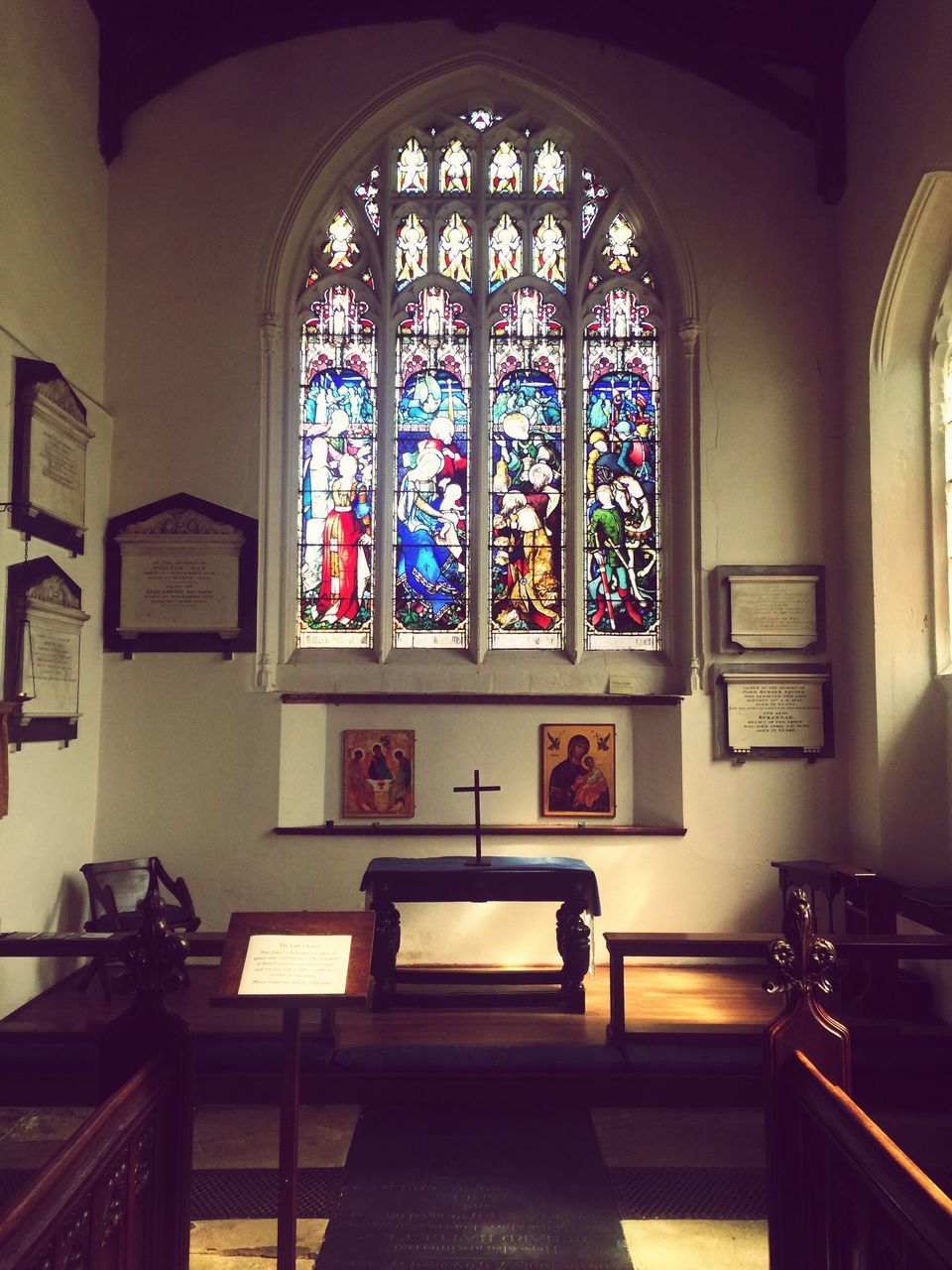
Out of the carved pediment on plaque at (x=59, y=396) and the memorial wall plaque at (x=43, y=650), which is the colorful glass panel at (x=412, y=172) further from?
the memorial wall plaque at (x=43, y=650)

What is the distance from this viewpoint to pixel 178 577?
6043 mm

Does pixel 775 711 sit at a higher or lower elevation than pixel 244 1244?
higher

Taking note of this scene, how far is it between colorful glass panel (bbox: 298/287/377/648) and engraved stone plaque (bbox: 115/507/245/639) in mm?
493

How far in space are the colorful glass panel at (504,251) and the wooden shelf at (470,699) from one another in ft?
8.74

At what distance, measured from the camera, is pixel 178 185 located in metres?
6.27

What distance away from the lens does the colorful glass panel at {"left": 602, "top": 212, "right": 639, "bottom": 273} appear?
21.6ft

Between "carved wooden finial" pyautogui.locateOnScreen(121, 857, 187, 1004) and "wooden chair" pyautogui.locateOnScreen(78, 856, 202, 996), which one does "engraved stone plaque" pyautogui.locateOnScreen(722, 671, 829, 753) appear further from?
"carved wooden finial" pyautogui.locateOnScreen(121, 857, 187, 1004)

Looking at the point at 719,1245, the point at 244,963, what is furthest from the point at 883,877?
the point at 244,963

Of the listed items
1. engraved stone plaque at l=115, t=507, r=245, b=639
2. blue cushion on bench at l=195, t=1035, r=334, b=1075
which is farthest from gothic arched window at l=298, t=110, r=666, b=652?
blue cushion on bench at l=195, t=1035, r=334, b=1075

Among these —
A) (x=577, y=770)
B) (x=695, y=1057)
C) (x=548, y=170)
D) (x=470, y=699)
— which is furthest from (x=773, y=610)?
(x=548, y=170)

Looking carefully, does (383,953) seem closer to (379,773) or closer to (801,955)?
(379,773)

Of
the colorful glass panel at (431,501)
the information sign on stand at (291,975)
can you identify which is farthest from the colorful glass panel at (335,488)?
the information sign on stand at (291,975)

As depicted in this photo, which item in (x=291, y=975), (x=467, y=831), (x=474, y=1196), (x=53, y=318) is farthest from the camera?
(x=467, y=831)

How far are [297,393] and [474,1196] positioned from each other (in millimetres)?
4758
